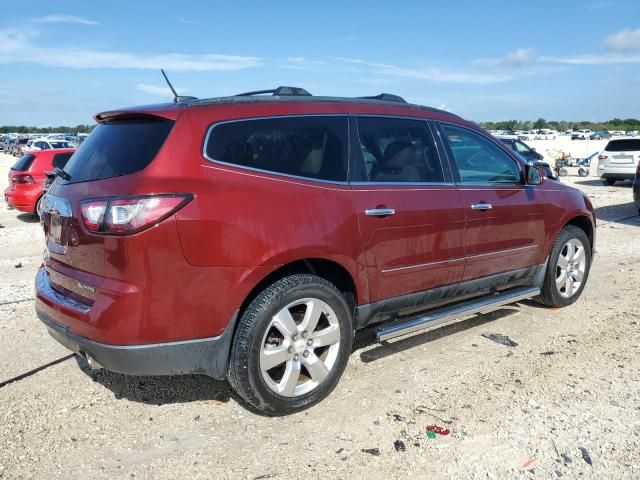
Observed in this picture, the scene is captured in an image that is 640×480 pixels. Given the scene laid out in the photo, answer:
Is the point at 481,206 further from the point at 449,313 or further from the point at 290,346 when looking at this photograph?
the point at 290,346

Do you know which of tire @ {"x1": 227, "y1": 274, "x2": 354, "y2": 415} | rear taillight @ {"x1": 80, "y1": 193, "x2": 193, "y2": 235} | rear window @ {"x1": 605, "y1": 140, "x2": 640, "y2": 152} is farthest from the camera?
rear window @ {"x1": 605, "y1": 140, "x2": 640, "y2": 152}

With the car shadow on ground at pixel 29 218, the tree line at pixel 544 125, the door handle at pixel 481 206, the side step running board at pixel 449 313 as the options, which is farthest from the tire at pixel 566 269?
the tree line at pixel 544 125

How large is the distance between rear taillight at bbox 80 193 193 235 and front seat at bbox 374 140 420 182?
1475mm

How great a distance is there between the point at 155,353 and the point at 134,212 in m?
0.74

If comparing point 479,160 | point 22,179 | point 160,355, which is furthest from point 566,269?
point 22,179

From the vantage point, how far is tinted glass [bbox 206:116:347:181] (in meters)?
3.20

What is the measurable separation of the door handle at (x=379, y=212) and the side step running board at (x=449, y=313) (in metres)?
0.78

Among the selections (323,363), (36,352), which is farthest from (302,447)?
(36,352)

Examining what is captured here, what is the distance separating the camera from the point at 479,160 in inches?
186

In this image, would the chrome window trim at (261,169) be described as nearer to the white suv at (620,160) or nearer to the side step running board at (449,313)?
the side step running board at (449,313)

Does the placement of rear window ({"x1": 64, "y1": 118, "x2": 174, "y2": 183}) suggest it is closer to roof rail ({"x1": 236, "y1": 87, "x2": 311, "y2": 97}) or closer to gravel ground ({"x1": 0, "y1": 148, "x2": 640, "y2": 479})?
roof rail ({"x1": 236, "y1": 87, "x2": 311, "y2": 97})

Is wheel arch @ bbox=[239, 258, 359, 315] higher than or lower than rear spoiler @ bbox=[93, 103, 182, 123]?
lower

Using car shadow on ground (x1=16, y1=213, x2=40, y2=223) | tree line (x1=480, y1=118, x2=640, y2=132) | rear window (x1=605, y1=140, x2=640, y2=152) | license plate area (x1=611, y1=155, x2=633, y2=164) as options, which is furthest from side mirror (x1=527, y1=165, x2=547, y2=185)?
tree line (x1=480, y1=118, x2=640, y2=132)

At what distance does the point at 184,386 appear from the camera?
3.87m
